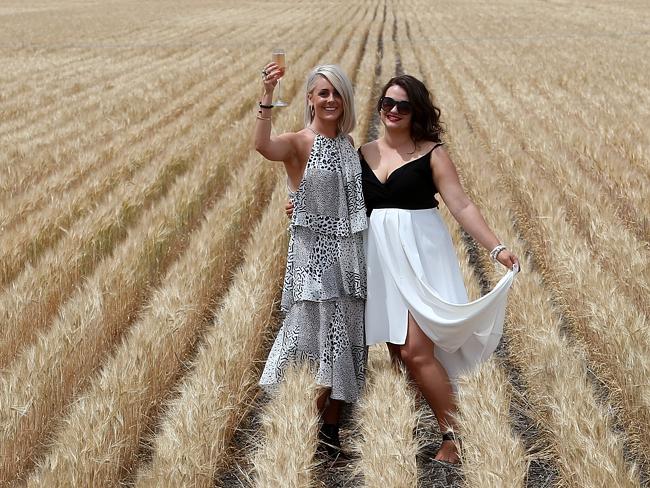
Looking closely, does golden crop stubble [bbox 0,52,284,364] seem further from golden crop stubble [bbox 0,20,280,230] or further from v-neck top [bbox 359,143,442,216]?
v-neck top [bbox 359,143,442,216]

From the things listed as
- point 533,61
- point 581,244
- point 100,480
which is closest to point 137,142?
point 581,244

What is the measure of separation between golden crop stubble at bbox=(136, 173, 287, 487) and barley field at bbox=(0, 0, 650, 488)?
0.5 inches

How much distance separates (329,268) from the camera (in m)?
3.34

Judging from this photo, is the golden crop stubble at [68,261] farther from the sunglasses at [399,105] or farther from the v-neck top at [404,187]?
the sunglasses at [399,105]

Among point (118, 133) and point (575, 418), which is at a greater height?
point (575, 418)

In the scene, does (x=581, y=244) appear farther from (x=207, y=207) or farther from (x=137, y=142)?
(x=137, y=142)

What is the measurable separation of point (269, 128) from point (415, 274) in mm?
800

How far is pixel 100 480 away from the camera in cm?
275

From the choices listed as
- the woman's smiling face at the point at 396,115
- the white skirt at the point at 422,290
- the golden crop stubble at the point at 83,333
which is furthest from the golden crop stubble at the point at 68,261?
the woman's smiling face at the point at 396,115

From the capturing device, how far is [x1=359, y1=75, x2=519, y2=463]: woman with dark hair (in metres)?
3.28

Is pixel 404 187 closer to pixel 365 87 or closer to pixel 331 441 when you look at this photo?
pixel 331 441

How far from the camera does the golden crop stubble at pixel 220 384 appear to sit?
2826 millimetres

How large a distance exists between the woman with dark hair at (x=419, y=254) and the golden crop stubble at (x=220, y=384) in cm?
65

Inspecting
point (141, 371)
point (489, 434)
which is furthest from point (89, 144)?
point (489, 434)
